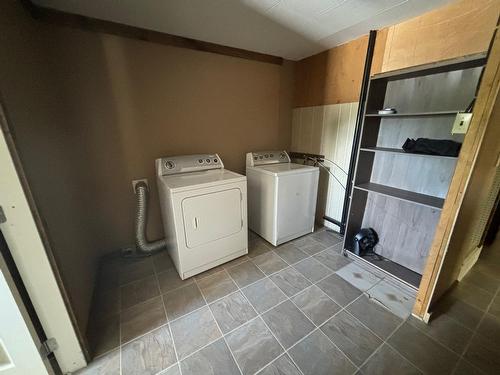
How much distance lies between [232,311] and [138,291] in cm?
89

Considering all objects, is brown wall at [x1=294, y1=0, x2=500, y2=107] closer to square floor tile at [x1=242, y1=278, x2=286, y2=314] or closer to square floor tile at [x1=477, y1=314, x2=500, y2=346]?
square floor tile at [x1=477, y1=314, x2=500, y2=346]

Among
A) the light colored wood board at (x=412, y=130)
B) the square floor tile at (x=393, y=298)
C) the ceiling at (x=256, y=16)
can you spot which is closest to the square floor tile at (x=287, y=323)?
the square floor tile at (x=393, y=298)

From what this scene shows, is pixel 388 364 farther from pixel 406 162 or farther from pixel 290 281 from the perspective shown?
pixel 406 162

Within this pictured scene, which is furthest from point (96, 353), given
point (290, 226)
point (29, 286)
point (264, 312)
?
point (290, 226)

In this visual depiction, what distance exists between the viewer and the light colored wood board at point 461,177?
105 centimetres

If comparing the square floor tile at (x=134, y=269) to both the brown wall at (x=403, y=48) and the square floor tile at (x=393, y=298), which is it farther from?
the brown wall at (x=403, y=48)

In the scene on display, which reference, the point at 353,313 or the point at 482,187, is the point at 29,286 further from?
the point at 482,187

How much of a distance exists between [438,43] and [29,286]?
10.3ft

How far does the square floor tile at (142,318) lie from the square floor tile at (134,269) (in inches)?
15.4

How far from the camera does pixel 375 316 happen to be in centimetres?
150

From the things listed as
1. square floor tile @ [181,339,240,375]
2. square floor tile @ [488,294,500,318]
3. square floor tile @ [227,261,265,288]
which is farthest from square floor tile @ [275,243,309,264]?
square floor tile @ [488,294,500,318]

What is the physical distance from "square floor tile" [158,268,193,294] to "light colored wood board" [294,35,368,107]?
2593 millimetres

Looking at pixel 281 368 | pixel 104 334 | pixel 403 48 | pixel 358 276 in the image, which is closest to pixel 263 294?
pixel 281 368

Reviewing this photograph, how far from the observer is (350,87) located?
2.25m
